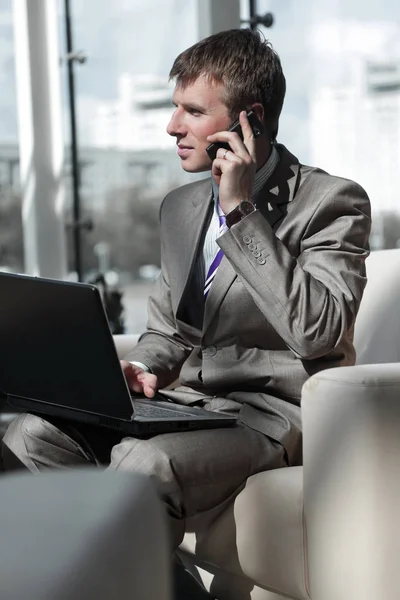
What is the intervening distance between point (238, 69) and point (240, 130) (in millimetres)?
132

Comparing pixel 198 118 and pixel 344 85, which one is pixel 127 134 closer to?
pixel 344 85

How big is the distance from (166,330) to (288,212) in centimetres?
47

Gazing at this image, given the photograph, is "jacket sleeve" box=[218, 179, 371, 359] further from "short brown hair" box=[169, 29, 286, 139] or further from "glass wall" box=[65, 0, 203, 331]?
"glass wall" box=[65, 0, 203, 331]

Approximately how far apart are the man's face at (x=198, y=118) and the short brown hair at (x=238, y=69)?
0.02 metres

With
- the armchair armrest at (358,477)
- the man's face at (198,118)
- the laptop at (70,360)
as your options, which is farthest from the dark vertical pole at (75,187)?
the armchair armrest at (358,477)

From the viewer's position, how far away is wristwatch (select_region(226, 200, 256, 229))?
1.84m

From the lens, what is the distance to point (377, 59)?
4.23m

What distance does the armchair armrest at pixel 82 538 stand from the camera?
0.51m

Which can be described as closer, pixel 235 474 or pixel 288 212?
pixel 235 474

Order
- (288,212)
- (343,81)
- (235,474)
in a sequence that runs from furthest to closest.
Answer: (343,81) → (288,212) → (235,474)

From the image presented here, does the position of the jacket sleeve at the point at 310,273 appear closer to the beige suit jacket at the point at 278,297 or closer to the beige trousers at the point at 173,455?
the beige suit jacket at the point at 278,297

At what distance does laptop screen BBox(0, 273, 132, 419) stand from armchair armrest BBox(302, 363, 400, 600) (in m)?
0.35

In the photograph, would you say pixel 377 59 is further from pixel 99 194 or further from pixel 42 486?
pixel 42 486

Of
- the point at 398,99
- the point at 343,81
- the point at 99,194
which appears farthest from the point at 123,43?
the point at 398,99
